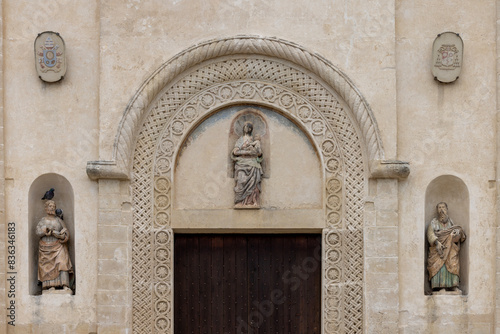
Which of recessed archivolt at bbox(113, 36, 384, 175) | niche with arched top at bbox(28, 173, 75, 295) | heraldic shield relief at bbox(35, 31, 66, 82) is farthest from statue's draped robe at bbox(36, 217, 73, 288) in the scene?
heraldic shield relief at bbox(35, 31, 66, 82)

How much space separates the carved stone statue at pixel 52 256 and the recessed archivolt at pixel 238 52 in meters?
1.23

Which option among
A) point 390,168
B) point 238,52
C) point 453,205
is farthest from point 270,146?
point 453,205

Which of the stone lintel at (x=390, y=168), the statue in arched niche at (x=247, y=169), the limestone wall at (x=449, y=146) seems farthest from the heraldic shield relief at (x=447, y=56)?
the statue in arched niche at (x=247, y=169)

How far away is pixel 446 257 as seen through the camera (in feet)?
33.5

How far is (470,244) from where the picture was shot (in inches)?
402

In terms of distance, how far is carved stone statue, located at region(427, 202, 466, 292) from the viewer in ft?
33.4

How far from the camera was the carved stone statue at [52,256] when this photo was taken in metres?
10.3

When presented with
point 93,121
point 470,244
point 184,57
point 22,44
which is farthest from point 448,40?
point 22,44

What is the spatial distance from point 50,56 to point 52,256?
8.78 ft

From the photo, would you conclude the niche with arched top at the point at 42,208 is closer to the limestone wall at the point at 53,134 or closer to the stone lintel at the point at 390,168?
the limestone wall at the point at 53,134

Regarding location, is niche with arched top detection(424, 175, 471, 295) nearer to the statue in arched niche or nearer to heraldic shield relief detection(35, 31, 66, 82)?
the statue in arched niche

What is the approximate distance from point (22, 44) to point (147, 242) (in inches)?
125

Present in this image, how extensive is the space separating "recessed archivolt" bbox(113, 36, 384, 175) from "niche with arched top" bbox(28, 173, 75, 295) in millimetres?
988

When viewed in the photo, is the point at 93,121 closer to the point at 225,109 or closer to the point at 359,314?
the point at 225,109
